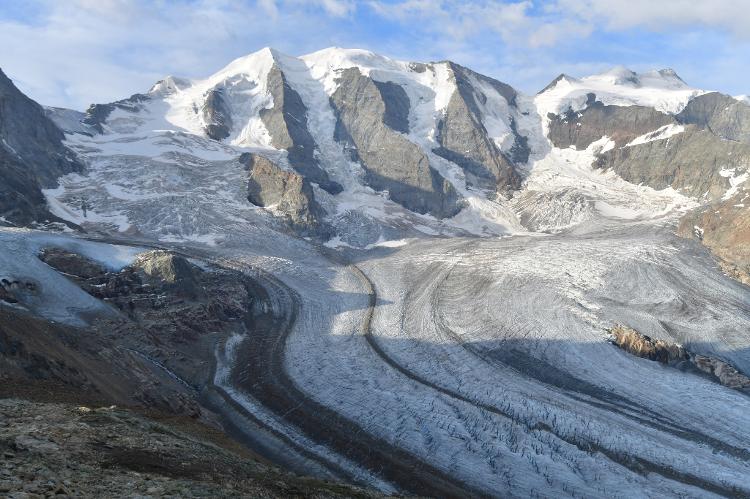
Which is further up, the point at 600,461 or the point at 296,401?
the point at 600,461

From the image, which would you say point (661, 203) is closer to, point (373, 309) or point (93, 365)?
point (373, 309)

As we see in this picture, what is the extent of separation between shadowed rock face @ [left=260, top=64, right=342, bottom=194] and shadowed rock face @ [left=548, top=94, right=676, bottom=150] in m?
49.5

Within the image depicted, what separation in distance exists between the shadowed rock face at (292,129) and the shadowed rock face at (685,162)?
1942 inches

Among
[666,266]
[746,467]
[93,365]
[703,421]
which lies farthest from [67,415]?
[666,266]

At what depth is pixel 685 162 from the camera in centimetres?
9394

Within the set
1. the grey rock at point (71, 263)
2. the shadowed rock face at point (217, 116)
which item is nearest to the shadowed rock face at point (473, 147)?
the shadowed rock face at point (217, 116)

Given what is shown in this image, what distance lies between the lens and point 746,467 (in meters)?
27.0

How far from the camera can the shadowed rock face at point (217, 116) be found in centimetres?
10876

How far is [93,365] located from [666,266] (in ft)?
166

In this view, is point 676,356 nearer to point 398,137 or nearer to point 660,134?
point 398,137

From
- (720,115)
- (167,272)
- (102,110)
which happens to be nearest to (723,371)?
(167,272)

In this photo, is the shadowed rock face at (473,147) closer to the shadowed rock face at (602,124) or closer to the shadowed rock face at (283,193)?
the shadowed rock face at (602,124)

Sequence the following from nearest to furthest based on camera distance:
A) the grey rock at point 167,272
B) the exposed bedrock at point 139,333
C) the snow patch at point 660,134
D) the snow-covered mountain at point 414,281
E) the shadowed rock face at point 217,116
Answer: the exposed bedrock at point 139,333, the snow-covered mountain at point 414,281, the grey rock at point 167,272, the snow patch at point 660,134, the shadowed rock face at point 217,116

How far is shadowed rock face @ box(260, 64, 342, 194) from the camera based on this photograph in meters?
98.2
